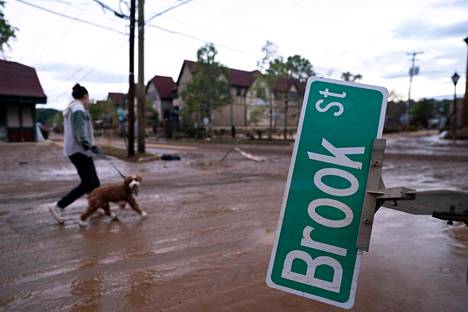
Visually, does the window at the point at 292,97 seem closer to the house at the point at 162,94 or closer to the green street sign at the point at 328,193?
the house at the point at 162,94

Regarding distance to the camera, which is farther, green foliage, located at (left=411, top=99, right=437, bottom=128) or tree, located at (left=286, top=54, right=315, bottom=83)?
green foliage, located at (left=411, top=99, right=437, bottom=128)

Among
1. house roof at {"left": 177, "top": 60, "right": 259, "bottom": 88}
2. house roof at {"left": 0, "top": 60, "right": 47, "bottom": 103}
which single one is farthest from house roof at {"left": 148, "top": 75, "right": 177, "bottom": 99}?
house roof at {"left": 0, "top": 60, "right": 47, "bottom": 103}

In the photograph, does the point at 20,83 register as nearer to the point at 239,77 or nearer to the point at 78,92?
the point at 78,92

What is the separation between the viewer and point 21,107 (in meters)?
22.4

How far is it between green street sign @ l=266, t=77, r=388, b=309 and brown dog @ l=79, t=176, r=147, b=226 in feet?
12.6

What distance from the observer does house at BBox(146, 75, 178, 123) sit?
54.0 meters

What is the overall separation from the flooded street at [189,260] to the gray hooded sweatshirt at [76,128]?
1.07 meters

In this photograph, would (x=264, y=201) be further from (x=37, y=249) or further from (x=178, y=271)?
(x=37, y=249)

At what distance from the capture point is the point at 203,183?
873 cm

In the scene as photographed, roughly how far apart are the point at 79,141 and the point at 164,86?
2072 inches

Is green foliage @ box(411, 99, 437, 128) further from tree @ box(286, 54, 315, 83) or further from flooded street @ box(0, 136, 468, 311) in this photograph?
flooded street @ box(0, 136, 468, 311)

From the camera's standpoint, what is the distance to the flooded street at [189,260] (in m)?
2.80

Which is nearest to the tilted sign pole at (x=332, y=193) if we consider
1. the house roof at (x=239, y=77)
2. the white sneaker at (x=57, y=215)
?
the white sneaker at (x=57, y=215)

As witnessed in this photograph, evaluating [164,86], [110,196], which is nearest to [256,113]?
[164,86]
